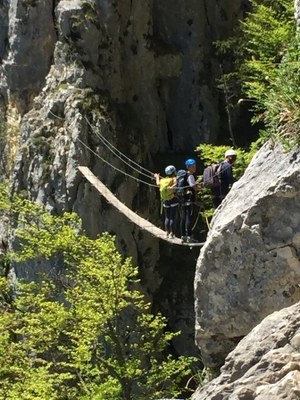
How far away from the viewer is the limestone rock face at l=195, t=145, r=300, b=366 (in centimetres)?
708

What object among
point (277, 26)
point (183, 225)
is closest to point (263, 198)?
point (183, 225)

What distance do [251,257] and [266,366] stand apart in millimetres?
2884

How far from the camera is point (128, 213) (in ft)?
46.0

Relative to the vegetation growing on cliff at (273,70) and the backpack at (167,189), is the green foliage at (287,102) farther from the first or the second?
the backpack at (167,189)

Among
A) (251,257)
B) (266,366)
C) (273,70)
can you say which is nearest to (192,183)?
(273,70)

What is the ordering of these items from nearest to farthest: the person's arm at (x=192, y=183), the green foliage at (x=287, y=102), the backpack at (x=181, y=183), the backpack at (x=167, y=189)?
the green foliage at (x=287, y=102)
the person's arm at (x=192, y=183)
the backpack at (x=181, y=183)
the backpack at (x=167, y=189)

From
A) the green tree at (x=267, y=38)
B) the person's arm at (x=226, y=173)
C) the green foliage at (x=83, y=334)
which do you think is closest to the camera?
the person's arm at (x=226, y=173)

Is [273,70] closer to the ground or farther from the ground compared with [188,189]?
farther from the ground

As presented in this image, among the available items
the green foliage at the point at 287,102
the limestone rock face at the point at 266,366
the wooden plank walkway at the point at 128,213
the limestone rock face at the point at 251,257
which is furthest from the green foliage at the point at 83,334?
the limestone rock face at the point at 266,366

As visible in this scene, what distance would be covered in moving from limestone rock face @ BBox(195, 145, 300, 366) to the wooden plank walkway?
2097 millimetres

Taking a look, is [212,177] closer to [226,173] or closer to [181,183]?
[226,173]

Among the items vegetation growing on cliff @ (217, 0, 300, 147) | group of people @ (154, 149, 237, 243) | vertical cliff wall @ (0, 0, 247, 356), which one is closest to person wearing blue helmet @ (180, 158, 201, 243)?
group of people @ (154, 149, 237, 243)

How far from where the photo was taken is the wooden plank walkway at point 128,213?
38.9ft

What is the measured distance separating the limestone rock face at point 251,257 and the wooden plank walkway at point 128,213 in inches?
82.6
